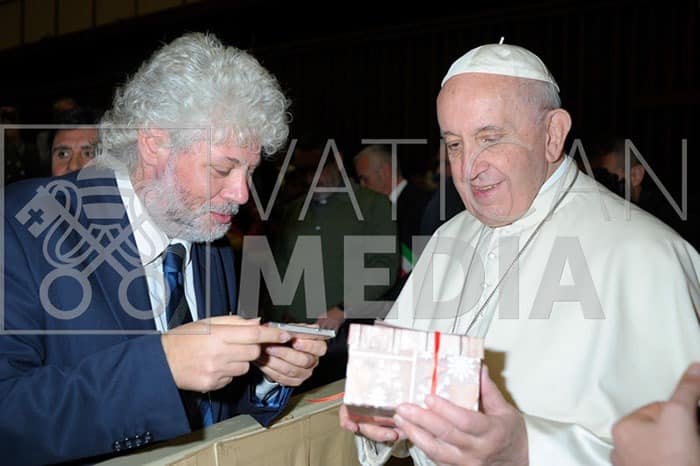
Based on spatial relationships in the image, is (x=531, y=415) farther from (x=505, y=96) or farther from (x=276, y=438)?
(x=505, y=96)

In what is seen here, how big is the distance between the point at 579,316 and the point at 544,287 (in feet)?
0.64

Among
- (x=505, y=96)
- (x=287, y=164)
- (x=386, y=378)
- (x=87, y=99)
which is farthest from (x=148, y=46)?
(x=386, y=378)

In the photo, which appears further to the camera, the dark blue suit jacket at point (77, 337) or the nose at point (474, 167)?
the nose at point (474, 167)

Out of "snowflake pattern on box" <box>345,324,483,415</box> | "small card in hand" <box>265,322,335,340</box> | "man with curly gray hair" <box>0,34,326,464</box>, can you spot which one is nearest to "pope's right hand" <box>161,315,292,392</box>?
"man with curly gray hair" <box>0,34,326,464</box>

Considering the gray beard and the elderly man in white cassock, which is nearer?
the elderly man in white cassock

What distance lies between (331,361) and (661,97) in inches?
168

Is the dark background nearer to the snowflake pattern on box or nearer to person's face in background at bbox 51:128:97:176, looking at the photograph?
person's face in background at bbox 51:128:97:176

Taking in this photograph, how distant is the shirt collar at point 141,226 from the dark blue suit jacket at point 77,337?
0.05 metres

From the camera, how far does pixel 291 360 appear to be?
6.68 ft

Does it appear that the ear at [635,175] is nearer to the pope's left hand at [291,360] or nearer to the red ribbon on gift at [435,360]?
the pope's left hand at [291,360]

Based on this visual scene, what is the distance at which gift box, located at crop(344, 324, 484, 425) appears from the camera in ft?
Result: 4.68

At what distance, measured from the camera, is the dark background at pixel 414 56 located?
255 inches

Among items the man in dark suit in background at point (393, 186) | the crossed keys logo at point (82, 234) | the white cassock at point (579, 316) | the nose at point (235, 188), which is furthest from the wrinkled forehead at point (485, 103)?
the man in dark suit in background at point (393, 186)

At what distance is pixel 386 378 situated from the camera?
1.45 meters
